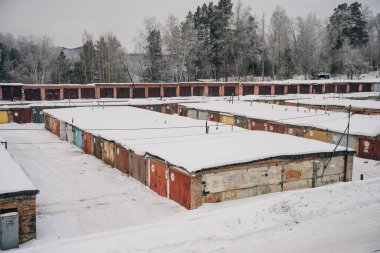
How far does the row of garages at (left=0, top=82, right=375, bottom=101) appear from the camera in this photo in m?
61.8

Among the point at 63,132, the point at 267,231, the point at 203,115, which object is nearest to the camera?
the point at 267,231

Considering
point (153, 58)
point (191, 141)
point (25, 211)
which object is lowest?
point (25, 211)

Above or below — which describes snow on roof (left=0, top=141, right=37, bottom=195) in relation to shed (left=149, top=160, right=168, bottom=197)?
above

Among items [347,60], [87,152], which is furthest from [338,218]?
[347,60]

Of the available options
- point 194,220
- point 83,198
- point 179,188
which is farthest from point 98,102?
point 194,220

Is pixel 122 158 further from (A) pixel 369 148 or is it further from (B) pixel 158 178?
(A) pixel 369 148

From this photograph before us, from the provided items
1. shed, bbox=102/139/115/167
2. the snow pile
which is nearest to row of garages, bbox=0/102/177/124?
shed, bbox=102/139/115/167

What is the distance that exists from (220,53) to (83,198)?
6805cm

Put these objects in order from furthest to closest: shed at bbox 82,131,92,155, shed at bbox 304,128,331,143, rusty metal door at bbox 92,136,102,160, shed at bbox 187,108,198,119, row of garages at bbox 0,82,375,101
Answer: row of garages at bbox 0,82,375,101 < shed at bbox 187,108,198,119 < shed at bbox 304,128,331,143 < shed at bbox 82,131,92,155 < rusty metal door at bbox 92,136,102,160

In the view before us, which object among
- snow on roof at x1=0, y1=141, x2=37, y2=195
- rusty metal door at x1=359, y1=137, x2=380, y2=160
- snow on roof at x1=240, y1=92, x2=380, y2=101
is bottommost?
rusty metal door at x1=359, y1=137, x2=380, y2=160

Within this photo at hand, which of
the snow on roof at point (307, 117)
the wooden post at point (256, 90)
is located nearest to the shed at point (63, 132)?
the snow on roof at point (307, 117)

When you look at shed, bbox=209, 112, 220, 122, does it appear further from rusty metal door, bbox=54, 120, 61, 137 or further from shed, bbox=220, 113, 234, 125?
rusty metal door, bbox=54, 120, 61, 137

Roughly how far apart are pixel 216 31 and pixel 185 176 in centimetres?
6974

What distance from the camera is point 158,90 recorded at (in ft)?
232
